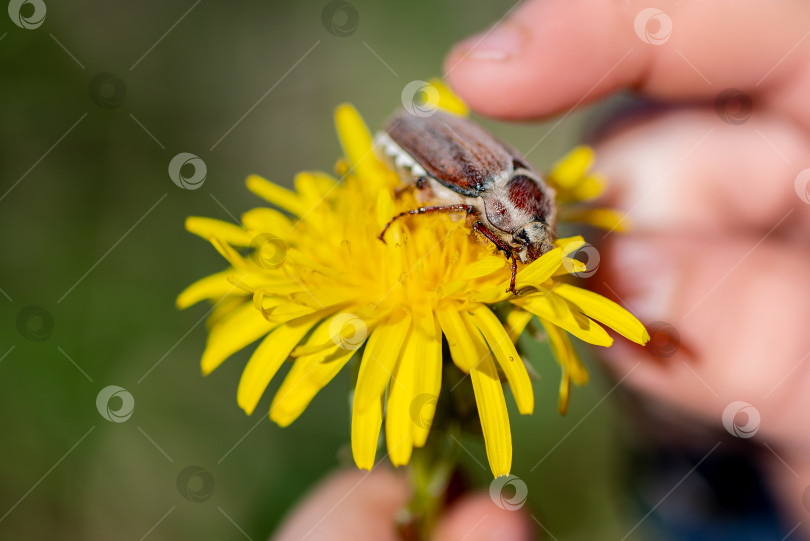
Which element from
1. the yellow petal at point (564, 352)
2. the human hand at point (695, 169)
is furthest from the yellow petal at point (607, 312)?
the human hand at point (695, 169)

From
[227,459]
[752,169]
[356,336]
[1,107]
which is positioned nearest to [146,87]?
[1,107]

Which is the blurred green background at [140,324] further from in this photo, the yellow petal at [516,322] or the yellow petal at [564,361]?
the yellow petal at [516,322]

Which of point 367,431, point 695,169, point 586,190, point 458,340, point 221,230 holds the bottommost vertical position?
→ point 367,431

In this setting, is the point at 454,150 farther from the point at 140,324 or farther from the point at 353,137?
the point at 140,324

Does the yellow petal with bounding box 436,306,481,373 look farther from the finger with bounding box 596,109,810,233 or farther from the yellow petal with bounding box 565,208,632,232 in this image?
the finger with bounding box 596,109,810,233

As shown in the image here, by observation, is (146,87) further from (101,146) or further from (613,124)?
(613,124)

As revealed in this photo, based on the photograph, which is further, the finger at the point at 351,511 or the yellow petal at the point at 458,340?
the finger at the point at 351,511

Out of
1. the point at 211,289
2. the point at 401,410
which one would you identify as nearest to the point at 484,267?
the point at 401,410
